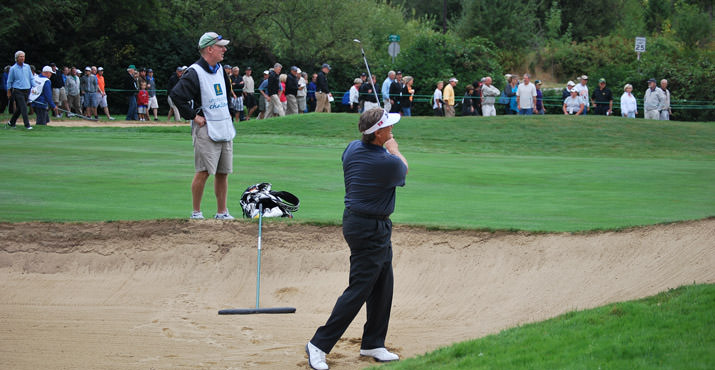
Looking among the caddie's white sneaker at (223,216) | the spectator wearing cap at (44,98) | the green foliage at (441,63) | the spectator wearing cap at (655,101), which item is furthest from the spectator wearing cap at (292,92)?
the caddie's white sneaker at (223,216)

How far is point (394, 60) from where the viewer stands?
39.1 metres

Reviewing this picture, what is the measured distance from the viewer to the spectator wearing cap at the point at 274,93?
28922 millimetres

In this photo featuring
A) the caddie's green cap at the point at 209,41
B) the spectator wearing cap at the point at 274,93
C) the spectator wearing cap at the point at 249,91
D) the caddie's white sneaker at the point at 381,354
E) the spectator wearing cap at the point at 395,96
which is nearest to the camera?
the caddie's white sneaker at the point at 381,354

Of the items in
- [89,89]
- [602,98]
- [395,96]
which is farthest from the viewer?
[602,98]

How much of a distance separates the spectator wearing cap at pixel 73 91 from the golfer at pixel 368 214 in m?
25.2

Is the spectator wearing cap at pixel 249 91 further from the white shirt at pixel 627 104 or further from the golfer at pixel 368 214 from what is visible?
the golfer at pixel 368 214

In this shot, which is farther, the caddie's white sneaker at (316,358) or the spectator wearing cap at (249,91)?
the spectator wearing cap at (249,91)

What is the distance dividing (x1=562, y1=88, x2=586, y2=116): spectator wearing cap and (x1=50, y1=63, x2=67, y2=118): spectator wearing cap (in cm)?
1885

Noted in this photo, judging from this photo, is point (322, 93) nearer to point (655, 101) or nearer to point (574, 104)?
point (574, 104)

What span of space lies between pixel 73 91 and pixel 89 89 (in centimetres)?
57

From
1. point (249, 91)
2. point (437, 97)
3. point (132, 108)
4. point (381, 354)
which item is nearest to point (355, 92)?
A: point (437, 97)

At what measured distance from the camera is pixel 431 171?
16.8 metres

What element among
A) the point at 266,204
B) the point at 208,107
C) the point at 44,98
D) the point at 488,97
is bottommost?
the point at 266,204

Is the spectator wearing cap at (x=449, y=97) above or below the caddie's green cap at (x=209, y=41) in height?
below
